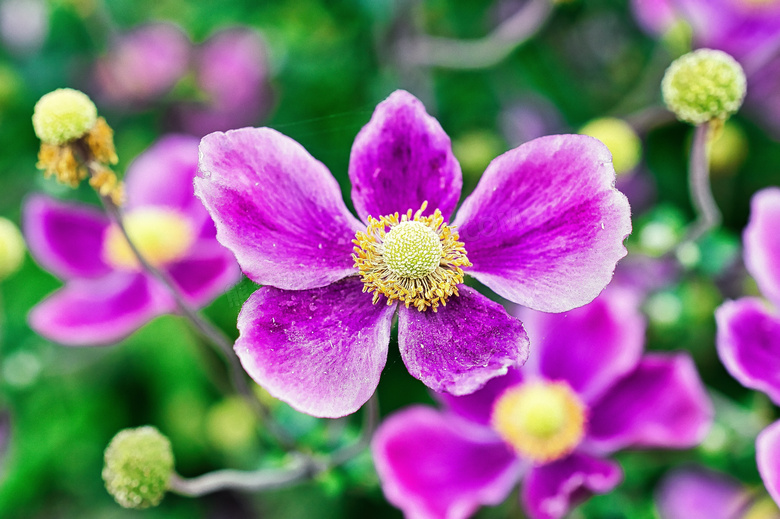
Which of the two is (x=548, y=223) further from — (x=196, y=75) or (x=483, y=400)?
(x=196, y=75)

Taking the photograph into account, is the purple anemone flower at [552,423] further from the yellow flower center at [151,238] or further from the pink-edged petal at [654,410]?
the yellow flower center at [151,238]

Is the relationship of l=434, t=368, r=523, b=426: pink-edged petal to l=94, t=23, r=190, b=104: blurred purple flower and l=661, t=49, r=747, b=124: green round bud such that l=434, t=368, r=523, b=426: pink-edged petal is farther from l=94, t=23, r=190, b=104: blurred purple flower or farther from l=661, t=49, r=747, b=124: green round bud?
l=94, t=23, r=190, b=104: blurred purple flower

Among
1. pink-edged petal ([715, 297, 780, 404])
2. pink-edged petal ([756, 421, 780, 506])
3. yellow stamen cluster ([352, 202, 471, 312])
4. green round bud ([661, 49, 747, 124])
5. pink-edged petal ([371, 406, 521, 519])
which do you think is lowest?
pink-edged petal ([371, 406, 521, 519])

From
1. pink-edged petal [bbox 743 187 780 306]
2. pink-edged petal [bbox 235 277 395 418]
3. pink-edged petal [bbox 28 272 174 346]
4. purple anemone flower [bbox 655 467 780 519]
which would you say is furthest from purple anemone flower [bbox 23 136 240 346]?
purple anemone flower [bbox 655 467 780 519]

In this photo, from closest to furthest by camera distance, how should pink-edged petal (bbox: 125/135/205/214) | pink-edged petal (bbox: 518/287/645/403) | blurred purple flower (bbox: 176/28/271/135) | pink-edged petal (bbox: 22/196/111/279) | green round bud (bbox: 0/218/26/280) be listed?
1. pink-edged petal (bbox: 518/287/645/403)
2. green round bud (bbox: 0/218/26/280)
3. pink-edged petal (bbox: 22/196/111/279)
4. pink-edged petal (bbox: 125/135/205/214)
5. blurred purple flower (bbox: 176/28/271/135)

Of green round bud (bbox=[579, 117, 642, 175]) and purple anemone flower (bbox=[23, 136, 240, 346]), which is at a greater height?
green round bud (bbox=[579, 117, 642, 175])

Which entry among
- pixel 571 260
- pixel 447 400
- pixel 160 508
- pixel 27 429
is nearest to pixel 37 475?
pixel 27 429

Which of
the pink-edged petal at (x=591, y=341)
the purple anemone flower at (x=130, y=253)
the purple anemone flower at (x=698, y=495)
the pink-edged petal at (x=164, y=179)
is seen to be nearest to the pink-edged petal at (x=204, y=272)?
the purple anemone flower at (x=130, y=253)
